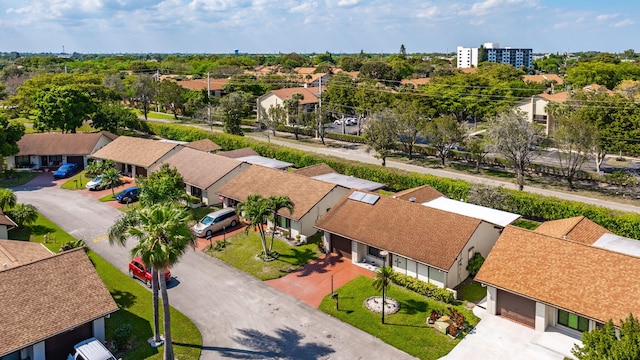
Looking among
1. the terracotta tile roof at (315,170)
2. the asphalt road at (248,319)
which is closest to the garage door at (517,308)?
the asphalt road at (248,319)

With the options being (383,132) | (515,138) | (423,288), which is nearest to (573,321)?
(423,288)

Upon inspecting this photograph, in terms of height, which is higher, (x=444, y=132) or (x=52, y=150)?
(x=444, y=132)

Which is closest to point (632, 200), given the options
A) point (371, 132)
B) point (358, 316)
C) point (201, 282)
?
point (371, 132)

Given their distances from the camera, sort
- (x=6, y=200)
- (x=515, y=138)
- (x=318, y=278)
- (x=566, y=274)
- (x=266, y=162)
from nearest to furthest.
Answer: (x=566, y=274) < (x=318, y=278) < (x=6, y=200) < (x=515, y=138) < (x=266, y=162)

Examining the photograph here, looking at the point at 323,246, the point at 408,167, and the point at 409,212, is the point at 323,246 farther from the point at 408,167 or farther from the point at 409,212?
the point at 408,167

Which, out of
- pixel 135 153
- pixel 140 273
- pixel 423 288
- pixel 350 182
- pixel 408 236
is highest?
pixel 135 153

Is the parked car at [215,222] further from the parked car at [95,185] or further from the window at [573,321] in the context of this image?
the window at [573,321]

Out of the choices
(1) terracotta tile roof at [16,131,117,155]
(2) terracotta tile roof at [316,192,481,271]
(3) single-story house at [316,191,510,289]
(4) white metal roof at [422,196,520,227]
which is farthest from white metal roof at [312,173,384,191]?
(1) terracotta tile roof at [16,131,117,155]

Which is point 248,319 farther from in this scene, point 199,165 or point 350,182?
point 199,165
